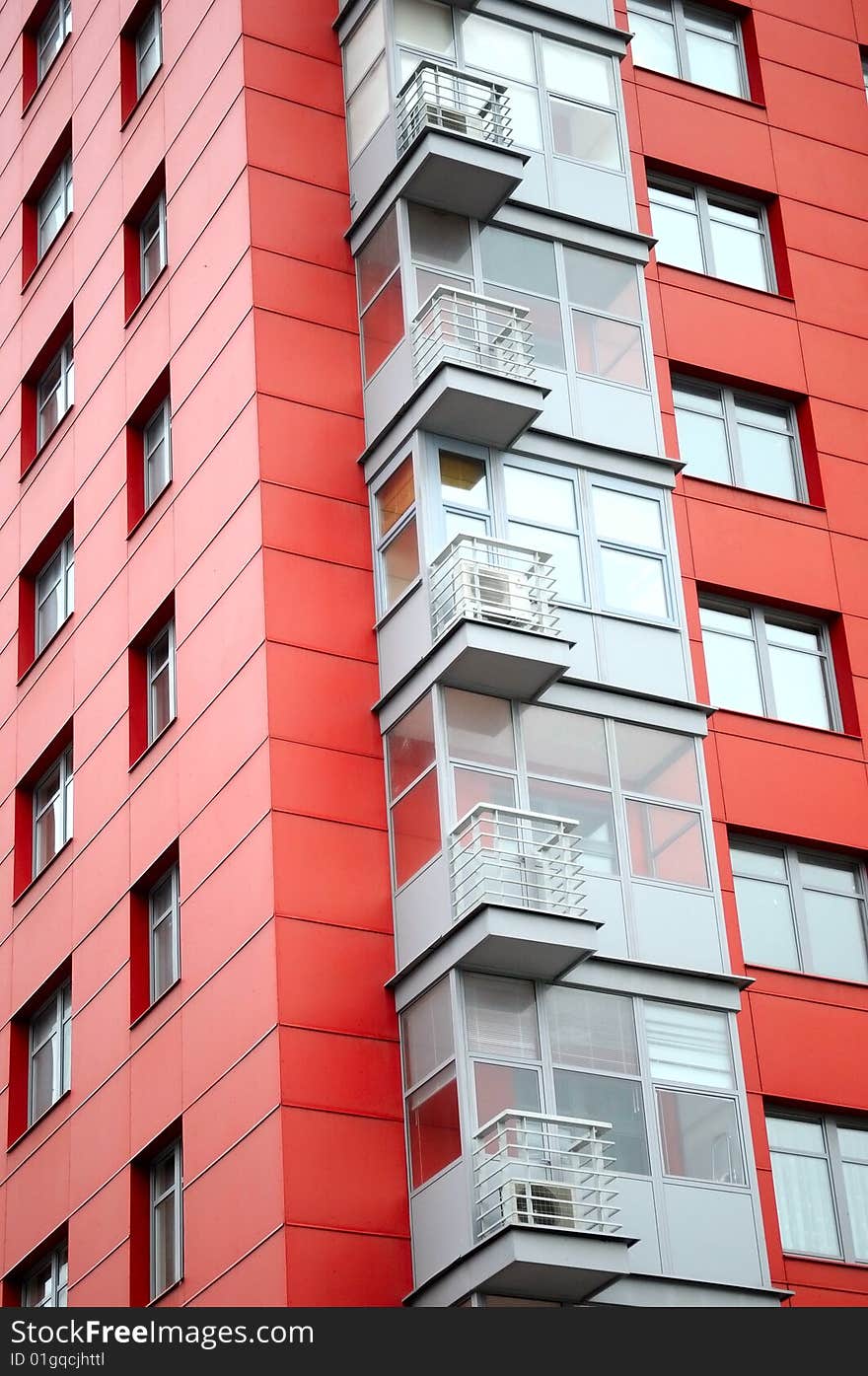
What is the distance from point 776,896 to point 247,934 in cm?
723

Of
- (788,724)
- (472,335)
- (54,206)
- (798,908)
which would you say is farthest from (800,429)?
(54,206)

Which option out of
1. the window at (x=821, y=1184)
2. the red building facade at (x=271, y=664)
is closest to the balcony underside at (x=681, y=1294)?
the red building facade at (x=271, y=664)

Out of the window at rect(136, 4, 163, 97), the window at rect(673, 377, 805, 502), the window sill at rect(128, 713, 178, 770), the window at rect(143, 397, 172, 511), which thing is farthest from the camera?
the window at rect(136, 4, 163, 97)

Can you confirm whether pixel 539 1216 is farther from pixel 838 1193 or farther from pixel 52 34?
pixel 52 34

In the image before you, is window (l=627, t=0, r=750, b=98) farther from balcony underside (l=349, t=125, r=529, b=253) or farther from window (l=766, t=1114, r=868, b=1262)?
window (l=766, t=1114, r=868, b=1262)

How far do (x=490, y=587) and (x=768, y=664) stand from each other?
5.34 metres

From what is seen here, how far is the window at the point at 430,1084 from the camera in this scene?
24016mm

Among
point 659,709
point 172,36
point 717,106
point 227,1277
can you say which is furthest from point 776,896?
point 172,36

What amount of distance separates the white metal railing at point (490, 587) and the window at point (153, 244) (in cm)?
908

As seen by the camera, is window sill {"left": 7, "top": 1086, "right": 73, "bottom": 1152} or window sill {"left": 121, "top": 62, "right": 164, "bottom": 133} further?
window sill {"left": 121, "top": 62, "right": 164, "bottom": 133}

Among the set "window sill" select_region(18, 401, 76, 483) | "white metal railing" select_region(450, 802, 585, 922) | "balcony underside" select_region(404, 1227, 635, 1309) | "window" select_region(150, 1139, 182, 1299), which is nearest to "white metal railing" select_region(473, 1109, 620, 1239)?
"balcony underside" select_region(404, 1227, 635, 1309)

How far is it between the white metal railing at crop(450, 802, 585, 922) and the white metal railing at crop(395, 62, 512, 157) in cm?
946

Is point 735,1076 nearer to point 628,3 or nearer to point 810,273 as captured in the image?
point 810,273

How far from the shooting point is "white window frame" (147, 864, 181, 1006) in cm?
2811
